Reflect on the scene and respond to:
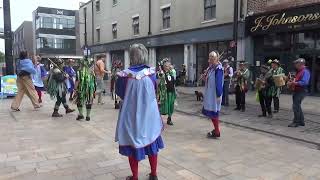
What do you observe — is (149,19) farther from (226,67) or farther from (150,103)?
(150,103)

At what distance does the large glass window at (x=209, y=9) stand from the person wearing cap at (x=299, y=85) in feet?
37.4

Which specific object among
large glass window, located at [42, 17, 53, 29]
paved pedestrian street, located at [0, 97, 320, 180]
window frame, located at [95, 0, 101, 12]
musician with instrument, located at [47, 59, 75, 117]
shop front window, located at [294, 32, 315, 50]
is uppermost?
large glass window, located at [42, 17, 53, 29]

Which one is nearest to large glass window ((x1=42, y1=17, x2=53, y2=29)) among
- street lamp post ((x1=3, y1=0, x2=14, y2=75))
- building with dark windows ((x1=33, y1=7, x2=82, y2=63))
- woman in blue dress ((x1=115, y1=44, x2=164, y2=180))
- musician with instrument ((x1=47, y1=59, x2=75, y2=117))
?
building with dark windows ((x1=33, y1=7, x2=82, y2=63))

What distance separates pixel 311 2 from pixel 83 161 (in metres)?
12.0

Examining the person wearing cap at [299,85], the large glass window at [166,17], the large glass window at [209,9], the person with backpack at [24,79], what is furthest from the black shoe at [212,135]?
the large glass window at [166,17]

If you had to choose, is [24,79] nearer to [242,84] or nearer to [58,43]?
[242,84]

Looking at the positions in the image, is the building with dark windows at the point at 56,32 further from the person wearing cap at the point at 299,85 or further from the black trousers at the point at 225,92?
the person wearing cap at the point at 299,85

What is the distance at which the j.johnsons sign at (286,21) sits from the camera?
544 inches

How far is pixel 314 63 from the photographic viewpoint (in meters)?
14.3

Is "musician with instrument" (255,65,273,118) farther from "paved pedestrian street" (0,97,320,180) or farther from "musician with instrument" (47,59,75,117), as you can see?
"musician with instrument" (47,59,75,117)

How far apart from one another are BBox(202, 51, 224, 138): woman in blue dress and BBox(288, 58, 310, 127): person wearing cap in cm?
215

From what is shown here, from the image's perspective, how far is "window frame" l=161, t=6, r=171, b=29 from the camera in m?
22.6

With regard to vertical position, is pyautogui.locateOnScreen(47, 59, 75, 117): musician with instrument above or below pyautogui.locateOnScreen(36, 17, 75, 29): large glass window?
below

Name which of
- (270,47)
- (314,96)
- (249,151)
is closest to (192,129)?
(249,151)
